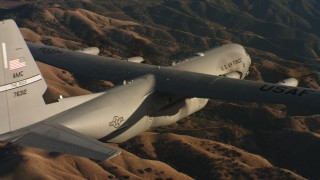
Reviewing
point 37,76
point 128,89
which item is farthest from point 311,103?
point 37,76

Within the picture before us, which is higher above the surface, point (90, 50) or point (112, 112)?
point (112, 112)

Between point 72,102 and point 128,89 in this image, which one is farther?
point 128,89

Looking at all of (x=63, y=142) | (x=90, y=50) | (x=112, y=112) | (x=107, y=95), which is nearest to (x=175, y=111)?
(x=107, y=95)

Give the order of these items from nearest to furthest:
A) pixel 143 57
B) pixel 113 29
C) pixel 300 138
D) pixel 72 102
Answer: pixel 72 102 < pixel 143 57 < pixel 300 138 < pixel 113 29

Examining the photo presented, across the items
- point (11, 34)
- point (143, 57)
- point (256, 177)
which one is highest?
point (11, 34)

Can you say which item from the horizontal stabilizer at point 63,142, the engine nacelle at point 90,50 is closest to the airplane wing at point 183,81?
the engine nacelle at point 90,50

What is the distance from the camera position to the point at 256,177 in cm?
5416

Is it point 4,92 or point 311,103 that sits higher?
point 4,92

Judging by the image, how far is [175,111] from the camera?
3634 cm

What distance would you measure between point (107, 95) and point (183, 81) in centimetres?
754

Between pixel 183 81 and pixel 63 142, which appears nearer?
pixel 63 142

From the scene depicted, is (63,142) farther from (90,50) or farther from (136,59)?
(90,50)

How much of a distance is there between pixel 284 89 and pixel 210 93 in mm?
5521

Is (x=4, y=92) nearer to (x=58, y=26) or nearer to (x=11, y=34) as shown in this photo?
(x=11, y=34)
